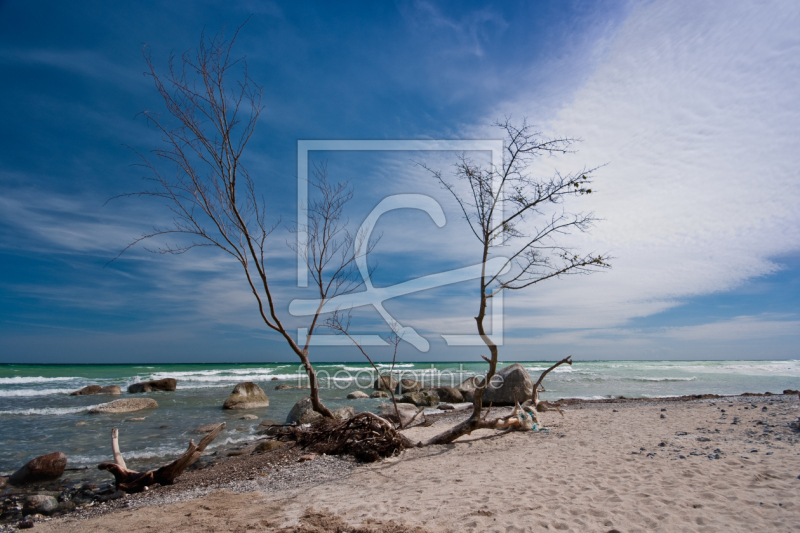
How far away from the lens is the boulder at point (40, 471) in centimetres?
782

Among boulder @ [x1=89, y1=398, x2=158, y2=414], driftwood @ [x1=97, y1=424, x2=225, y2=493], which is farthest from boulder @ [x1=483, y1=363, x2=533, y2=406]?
boulder @ [x1=89, y1=398, x2=158, y2=414]

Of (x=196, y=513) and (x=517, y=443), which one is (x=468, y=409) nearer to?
(x=517, y=443)

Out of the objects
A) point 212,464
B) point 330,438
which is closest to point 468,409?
point 330,438

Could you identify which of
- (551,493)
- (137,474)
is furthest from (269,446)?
(551,493)

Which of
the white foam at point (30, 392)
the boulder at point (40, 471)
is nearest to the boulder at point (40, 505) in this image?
the boulder at point (40, 471)

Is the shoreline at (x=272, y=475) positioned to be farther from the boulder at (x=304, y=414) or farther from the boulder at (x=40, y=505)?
the boulder at (x=304, y=414)

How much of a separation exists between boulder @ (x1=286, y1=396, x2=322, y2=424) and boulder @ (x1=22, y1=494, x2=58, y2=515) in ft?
21.9

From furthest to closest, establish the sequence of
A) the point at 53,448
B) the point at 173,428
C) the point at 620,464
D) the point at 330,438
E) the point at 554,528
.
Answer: the point at 173,428 → the point at 53,448 → the point at 330,438 → the point at 620,464 → the point at 554,528

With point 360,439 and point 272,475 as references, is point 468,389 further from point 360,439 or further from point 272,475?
point 272,475

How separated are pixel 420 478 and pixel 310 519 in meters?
2.10

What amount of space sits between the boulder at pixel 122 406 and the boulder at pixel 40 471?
9.35 metres

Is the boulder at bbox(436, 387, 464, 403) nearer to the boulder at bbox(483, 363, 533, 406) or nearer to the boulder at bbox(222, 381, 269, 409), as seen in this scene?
the boulder at bbox(483, 363, 533, 406)

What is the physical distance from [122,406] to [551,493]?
17886 mm

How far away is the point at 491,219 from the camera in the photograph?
29.1 ft
